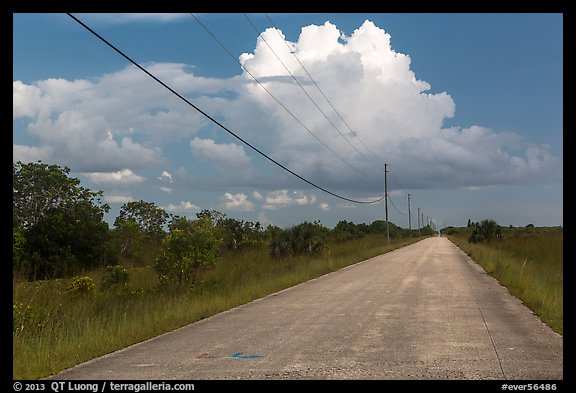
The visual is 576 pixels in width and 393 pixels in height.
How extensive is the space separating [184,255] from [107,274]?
2.74 m

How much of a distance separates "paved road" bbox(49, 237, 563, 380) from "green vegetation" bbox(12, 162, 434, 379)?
2.53 feet

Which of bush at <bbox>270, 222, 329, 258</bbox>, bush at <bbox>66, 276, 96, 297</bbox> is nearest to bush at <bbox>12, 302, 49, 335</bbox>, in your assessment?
bush at <bbox>66, 276, 96, 297</bbox>

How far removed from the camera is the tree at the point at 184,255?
2033cm

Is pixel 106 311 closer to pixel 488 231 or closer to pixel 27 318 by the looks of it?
pixel 27 318

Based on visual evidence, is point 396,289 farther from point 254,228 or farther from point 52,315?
point 254,228

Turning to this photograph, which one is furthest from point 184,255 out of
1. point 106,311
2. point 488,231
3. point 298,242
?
point 488,231

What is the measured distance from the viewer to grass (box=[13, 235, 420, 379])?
30.6 feet

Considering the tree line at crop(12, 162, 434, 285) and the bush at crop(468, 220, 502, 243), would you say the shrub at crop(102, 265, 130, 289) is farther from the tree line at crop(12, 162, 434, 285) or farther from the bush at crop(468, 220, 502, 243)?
the bush at crop(468, 220, 502, 243)

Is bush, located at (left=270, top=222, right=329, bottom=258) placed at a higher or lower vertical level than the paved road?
higher

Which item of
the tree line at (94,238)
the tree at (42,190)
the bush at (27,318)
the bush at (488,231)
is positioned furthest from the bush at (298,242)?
the bush at (488,231)

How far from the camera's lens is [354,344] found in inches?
372

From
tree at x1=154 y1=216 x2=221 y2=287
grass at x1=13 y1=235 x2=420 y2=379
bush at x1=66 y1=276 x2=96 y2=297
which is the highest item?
tree at x1=154 y1=216 x2=221 y2=287

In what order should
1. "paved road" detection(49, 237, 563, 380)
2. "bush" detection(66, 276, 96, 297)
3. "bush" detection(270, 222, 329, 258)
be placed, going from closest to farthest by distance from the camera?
1. "paved road" detection(49, 237, 563, 380)
2. "bush" detection(66, 276, 96, 297)
3. "bush" detection(270, 222, 329, 258)
